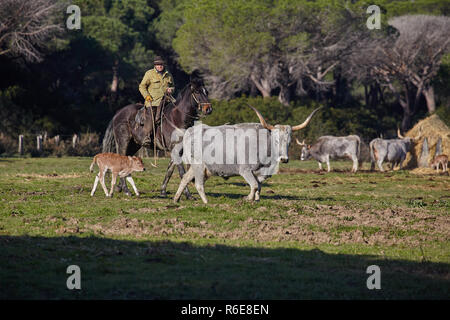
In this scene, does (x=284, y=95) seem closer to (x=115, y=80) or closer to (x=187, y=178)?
(x=115, y=80)

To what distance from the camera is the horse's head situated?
17.9 m

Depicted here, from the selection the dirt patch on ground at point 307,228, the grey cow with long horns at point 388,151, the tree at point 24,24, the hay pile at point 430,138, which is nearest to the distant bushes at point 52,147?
the tree at point 24,24

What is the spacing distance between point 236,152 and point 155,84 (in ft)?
13.9

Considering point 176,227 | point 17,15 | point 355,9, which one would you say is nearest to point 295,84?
point 355,9

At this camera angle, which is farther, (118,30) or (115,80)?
(115,80)

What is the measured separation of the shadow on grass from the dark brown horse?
6.63 m

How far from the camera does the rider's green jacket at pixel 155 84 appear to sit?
63.9 feet

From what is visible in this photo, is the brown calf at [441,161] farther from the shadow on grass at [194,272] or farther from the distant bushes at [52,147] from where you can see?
the shadow on grass at [194,272]

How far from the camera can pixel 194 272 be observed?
32.1 feet

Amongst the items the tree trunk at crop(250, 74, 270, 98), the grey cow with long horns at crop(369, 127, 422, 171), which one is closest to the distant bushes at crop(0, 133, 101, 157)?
the tree trunk at crop(250, 74, 270, 98)

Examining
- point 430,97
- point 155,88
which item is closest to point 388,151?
point 155,88

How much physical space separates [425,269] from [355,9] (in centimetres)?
5085

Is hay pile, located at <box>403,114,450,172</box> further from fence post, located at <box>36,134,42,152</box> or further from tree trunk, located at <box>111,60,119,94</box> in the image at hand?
tree trunk, located at <box>111,60,119,94</box>

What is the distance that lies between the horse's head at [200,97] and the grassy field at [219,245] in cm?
223
